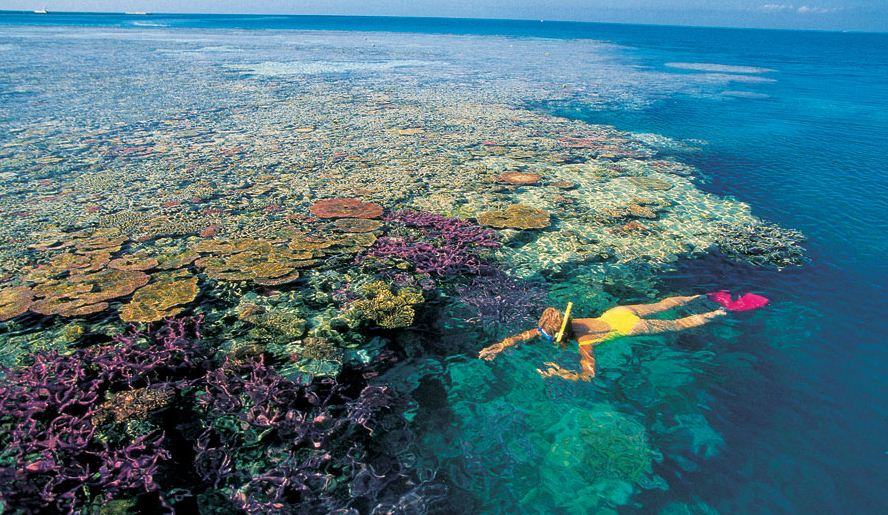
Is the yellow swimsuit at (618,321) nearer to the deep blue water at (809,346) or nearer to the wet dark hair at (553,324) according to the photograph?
the wet dark hair at (553,324)

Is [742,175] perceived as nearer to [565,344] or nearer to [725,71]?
[565,344]

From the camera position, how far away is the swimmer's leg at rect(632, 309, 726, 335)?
27.3 ft

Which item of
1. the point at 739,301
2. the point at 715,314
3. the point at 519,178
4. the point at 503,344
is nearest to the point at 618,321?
the point at 715,314

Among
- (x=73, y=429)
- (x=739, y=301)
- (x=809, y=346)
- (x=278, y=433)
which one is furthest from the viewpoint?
(x=739, y=301)

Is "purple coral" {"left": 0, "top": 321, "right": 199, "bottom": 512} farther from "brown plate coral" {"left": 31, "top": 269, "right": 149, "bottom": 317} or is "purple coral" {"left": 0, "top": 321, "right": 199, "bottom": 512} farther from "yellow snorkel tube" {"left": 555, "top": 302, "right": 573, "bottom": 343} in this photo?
"yellow snorkel tube" {"left": 555, "top": 302, "right": 573, "bottom": 343}

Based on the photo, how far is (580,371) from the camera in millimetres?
7438

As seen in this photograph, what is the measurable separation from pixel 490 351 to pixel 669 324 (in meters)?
3.40

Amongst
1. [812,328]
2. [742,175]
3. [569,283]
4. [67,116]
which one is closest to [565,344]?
[569,283]

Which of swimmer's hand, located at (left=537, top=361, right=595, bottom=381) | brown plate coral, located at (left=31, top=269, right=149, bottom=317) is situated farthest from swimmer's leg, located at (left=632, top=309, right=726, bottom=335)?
brown plate coral, located at (left=31, top=269, right=149, bottom=317)

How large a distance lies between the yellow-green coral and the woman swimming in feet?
5.19

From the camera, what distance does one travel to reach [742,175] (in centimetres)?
1697

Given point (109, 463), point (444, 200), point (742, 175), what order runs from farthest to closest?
point (742, 175) → point (444, 200) → point (109, 463)

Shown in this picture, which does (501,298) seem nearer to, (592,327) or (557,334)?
(557,334)

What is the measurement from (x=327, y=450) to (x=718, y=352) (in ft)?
21.1
